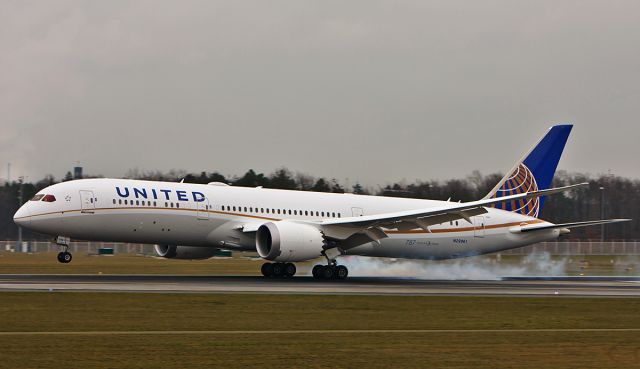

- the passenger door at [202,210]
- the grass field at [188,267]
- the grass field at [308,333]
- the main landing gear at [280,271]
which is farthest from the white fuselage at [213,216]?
the grass field at [308,333]

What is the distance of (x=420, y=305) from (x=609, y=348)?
9.33 meters

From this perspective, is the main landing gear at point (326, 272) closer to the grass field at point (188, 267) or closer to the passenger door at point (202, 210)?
the passenger door at point (202, 210)

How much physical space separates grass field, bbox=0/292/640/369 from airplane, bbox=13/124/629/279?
1112 centimetres

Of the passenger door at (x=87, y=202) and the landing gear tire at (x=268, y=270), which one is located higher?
the passenger door at (x=87, y=202)

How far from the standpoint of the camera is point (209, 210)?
141 feet

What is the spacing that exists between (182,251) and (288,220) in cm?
537

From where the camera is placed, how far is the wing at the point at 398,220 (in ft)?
140

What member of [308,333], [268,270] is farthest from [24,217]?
[308,333]

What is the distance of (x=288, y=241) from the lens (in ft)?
135

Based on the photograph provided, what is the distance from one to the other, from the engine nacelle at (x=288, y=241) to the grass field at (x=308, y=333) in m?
9.82

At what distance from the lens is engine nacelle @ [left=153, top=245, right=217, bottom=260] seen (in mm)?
45844

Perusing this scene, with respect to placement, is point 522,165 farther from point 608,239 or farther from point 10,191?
point 10,191

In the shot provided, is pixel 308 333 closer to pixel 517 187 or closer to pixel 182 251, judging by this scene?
pixel 182 251

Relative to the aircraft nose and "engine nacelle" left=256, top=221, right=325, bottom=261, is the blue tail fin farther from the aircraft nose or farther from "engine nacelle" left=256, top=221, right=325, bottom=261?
the aircraft nose
